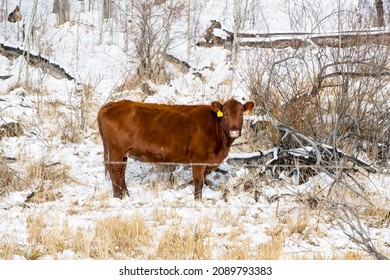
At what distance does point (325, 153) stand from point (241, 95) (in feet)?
14.4

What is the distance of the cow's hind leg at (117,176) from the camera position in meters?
6.56

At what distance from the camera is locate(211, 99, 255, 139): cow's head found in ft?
20.7

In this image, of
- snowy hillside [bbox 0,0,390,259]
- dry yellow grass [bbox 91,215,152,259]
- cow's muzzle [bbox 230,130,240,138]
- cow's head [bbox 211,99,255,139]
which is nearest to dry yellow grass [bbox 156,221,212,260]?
snowy hillside [bbox 0,0,390,259]

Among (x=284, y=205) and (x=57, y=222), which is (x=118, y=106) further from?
(x=284, y=205)

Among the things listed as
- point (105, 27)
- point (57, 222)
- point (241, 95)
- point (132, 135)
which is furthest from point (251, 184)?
point (105, 27)

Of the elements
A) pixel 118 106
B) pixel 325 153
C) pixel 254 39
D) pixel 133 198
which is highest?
pixel 254 39

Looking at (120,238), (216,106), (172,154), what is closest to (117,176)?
(172,154)

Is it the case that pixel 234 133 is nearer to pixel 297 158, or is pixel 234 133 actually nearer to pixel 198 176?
pixel 198 176

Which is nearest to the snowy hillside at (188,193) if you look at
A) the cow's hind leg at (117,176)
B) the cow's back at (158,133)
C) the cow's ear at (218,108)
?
the cow's hind leg at (117,176)

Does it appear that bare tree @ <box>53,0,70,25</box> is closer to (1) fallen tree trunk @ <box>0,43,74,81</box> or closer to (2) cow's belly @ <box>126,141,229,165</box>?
Result: (1) fallen tree trunk @ <box>0,43,74,81</box>

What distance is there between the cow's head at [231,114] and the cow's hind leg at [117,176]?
4.30ft

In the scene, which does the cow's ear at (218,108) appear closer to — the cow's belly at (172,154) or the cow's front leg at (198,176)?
the cow's belly at (172,154)

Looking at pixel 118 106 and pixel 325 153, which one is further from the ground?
pixel 118 106

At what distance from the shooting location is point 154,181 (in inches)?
277
